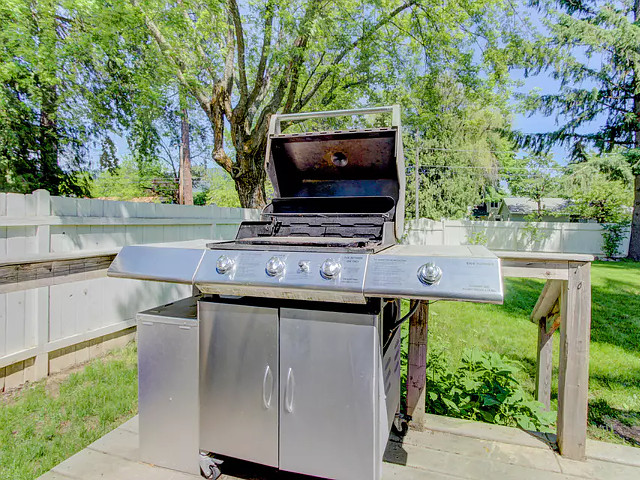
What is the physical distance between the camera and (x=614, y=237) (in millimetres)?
10336

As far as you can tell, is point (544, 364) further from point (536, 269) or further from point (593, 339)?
point (593, 339)

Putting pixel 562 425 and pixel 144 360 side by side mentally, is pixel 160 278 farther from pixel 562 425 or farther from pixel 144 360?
pixel 562 425

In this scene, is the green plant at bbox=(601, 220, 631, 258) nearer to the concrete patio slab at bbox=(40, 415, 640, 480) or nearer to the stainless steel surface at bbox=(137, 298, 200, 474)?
the concrete patio slab at bbox=(40, 415, 640, 480)

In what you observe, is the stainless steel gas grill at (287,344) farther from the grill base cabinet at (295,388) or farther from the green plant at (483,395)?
the green plant at (483,395)

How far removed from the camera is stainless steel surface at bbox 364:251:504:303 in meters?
0.98

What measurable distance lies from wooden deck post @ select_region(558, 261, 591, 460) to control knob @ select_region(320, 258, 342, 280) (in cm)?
112

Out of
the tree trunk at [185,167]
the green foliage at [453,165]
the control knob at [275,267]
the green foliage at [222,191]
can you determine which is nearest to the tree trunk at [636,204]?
the green foliage at [453,165]

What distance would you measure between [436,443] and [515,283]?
222 inches

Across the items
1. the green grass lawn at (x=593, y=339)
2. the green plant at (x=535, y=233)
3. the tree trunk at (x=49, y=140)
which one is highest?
the tree trunk at (x=49, y=140)

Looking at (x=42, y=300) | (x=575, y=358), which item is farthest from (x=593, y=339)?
(x=42, y=300)

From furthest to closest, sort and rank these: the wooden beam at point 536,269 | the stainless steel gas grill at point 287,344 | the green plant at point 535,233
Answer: the green plant at point 535,233, the wooden beam at point 536,269, the stainless steel gas grill at point 287,344

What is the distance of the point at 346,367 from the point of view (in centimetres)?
118

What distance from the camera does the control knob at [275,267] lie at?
1.15m

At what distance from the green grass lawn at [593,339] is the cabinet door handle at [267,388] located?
193cm
